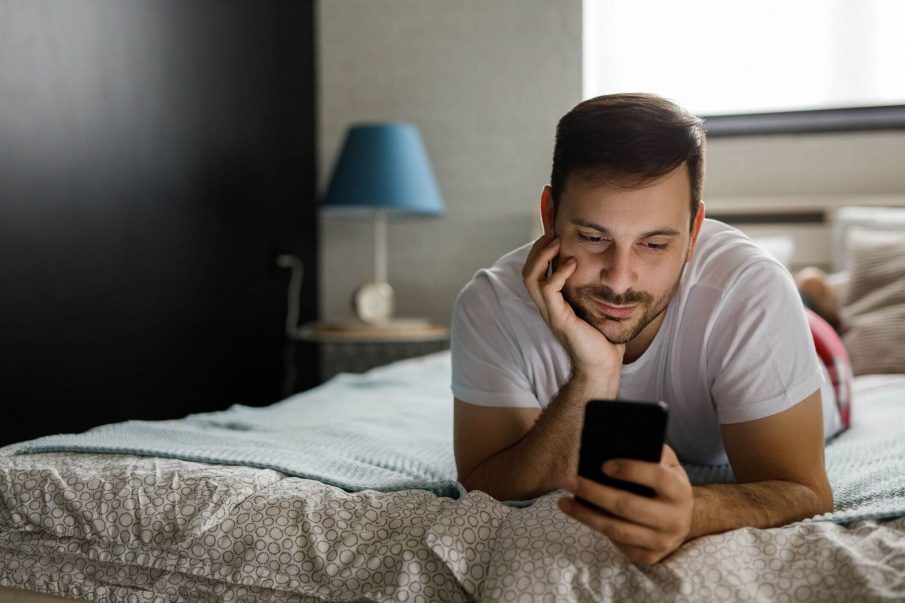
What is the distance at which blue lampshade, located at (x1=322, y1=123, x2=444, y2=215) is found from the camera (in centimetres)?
305

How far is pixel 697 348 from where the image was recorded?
1157 mm

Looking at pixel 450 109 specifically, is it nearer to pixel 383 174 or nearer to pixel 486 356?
pixel 383 174

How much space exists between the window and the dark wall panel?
129 cm

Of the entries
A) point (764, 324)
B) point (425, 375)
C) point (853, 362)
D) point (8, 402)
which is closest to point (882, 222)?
point (853, 362)

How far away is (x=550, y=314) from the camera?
110 cm

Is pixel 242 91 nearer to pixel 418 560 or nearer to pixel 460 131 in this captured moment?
pixel 460 131

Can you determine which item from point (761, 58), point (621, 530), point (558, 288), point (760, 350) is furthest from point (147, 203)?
point (761, 58)

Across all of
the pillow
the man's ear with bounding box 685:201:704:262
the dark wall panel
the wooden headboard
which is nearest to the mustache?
the man's ear with bounding box 685:201:704:262

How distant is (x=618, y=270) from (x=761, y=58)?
2364 millimetres

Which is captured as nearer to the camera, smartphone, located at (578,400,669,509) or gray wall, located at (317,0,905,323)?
smartphone, located at (578,400,669,509)

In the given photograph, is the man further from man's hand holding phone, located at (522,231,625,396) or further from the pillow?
the pillow

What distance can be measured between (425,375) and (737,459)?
4.11 ft

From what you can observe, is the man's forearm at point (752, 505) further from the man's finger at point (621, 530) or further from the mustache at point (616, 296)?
the mustache at point (616, 296)

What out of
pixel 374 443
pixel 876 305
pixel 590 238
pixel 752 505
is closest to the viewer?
pixel 752 505
